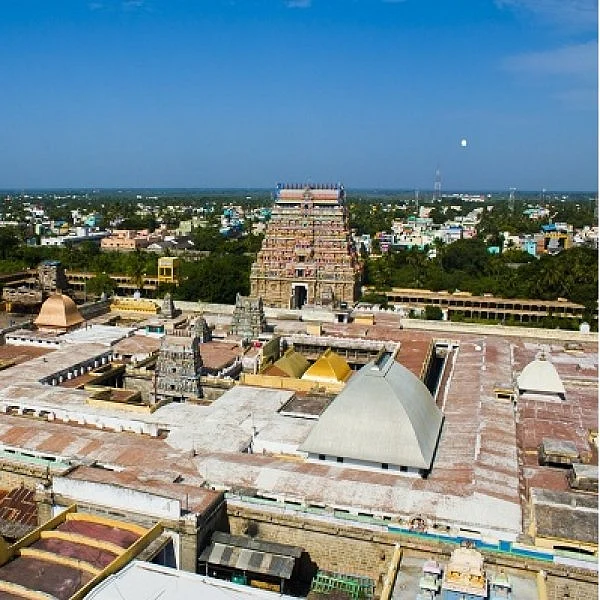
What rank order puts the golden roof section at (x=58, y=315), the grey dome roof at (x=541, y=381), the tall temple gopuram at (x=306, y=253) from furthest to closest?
the tall temple gopuram at (x=306, y=253) → the golden roof section at (x=58, y=315) → the grey dome roof at (x=541, y=381)

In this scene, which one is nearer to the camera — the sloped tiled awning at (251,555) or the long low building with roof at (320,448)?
the sloped tiled awning at (251,555)

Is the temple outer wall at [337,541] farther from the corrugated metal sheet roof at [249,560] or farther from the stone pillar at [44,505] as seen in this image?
the stone pillar at [44,505]

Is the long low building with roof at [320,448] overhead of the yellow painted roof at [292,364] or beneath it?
beneath

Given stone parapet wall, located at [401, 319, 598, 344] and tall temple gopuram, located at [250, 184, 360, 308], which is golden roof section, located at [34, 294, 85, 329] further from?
stone parapet wall, located at [401, 319, 598, 344]

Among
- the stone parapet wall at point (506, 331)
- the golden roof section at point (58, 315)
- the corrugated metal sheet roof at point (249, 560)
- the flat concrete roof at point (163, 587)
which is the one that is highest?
the golden roof section at point (58, 315)

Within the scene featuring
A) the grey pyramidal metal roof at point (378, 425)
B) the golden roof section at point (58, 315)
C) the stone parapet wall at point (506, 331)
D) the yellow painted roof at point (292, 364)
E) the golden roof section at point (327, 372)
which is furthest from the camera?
the stone parapet wall at point (506, 331)

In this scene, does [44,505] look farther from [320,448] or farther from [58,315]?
[58,315]

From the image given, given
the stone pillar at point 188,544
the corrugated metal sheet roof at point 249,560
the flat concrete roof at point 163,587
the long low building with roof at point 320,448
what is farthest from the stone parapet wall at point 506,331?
the flat concrete roof at point 163,587
